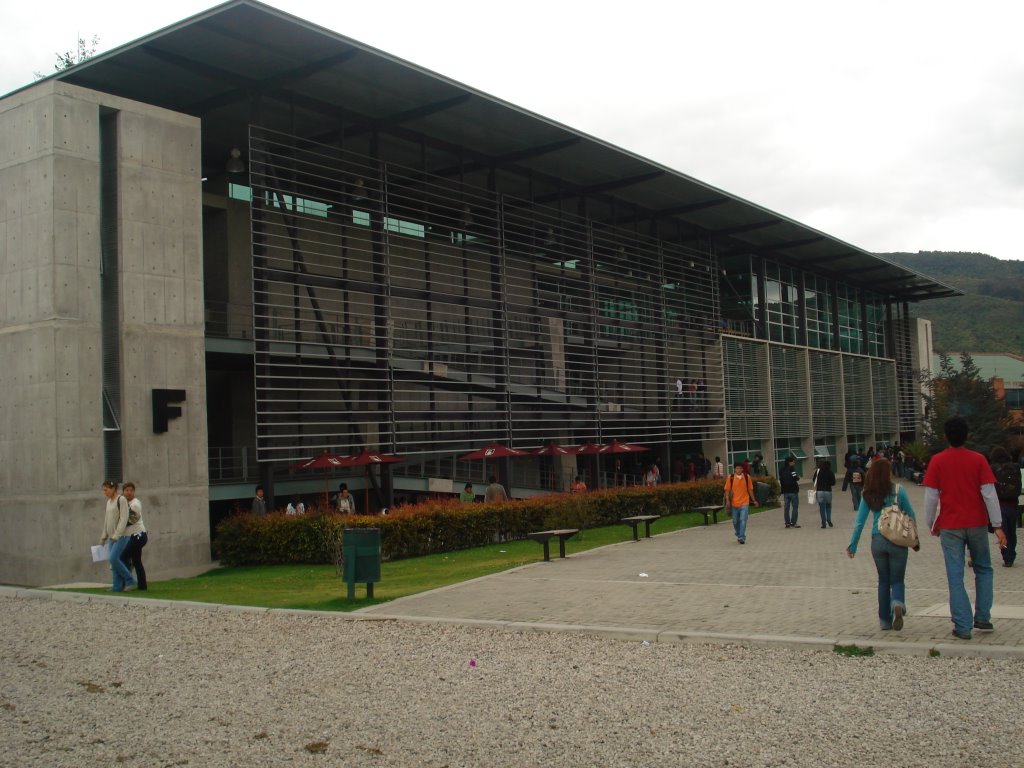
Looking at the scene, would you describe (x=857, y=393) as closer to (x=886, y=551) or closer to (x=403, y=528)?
(x=403, y=528)

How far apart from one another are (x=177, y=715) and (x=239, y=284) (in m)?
22.4

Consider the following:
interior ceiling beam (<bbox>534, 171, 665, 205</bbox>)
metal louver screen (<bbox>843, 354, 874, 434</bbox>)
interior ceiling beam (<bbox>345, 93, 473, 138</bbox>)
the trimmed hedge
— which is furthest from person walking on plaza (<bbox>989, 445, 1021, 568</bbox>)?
metal louver screen (<bbox>843, 354, 874, 434</bbox>)

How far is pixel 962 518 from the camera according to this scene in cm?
858

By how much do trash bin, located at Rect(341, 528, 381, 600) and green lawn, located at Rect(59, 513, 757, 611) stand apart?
35 cm

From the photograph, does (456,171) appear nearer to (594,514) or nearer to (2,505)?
(594,514)

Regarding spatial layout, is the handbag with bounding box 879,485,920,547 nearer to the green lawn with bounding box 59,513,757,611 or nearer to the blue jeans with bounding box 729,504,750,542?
the green lawn with bounding box 59,513,757,611

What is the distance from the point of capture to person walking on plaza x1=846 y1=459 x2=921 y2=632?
909 cm

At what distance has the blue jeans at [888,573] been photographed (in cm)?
908

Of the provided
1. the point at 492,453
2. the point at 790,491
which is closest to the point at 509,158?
the point at 492,453

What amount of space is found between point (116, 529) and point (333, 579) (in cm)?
346

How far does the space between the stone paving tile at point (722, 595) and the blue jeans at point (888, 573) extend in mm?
→ 221

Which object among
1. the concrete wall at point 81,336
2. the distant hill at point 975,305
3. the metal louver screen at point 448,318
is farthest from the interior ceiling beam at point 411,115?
the distant hill at point 975,305

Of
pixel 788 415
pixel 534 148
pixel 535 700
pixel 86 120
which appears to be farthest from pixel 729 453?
pixel 535 700

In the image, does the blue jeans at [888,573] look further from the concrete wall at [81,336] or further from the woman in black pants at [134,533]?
the concrete wall at [81,336]
